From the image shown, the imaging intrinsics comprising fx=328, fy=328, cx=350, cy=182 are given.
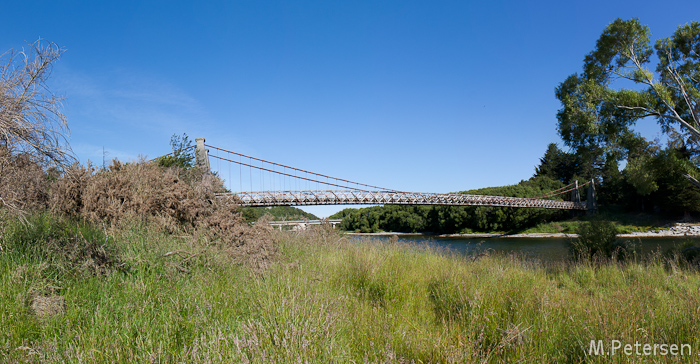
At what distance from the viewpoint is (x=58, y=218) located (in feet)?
17.2

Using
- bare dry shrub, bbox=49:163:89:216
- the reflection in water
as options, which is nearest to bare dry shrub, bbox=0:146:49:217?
bare dry shrub, bbox=49:163:89:216

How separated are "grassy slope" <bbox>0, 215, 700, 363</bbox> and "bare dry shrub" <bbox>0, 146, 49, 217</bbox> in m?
0.86

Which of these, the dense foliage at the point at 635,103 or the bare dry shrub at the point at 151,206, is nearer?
the bare dry shrub at the point at 151,206

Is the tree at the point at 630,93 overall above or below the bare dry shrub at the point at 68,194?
above

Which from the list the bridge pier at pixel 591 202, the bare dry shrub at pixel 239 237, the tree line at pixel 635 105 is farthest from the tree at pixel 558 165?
the bare dry shrub at pixel 239 237

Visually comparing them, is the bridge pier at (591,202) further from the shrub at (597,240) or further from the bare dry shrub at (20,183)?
the bare dry shrub at (20,183)

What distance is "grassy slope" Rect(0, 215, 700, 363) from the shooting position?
229 cm

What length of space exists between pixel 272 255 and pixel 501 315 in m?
3.88

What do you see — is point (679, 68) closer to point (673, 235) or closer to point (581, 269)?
point (581, 269)

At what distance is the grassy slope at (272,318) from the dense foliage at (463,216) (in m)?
46.9

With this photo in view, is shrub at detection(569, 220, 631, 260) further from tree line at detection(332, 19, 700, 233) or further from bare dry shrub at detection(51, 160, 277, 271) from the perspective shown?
bare dry shrub at detection(51, 160, 277, 271)

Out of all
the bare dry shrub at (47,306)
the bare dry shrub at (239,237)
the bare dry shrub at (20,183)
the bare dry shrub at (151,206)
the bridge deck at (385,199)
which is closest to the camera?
the bare dry shrub at (47,306)

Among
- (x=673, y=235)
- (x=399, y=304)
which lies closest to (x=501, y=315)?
(x=399, y=304)

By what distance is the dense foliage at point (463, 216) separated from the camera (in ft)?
166
